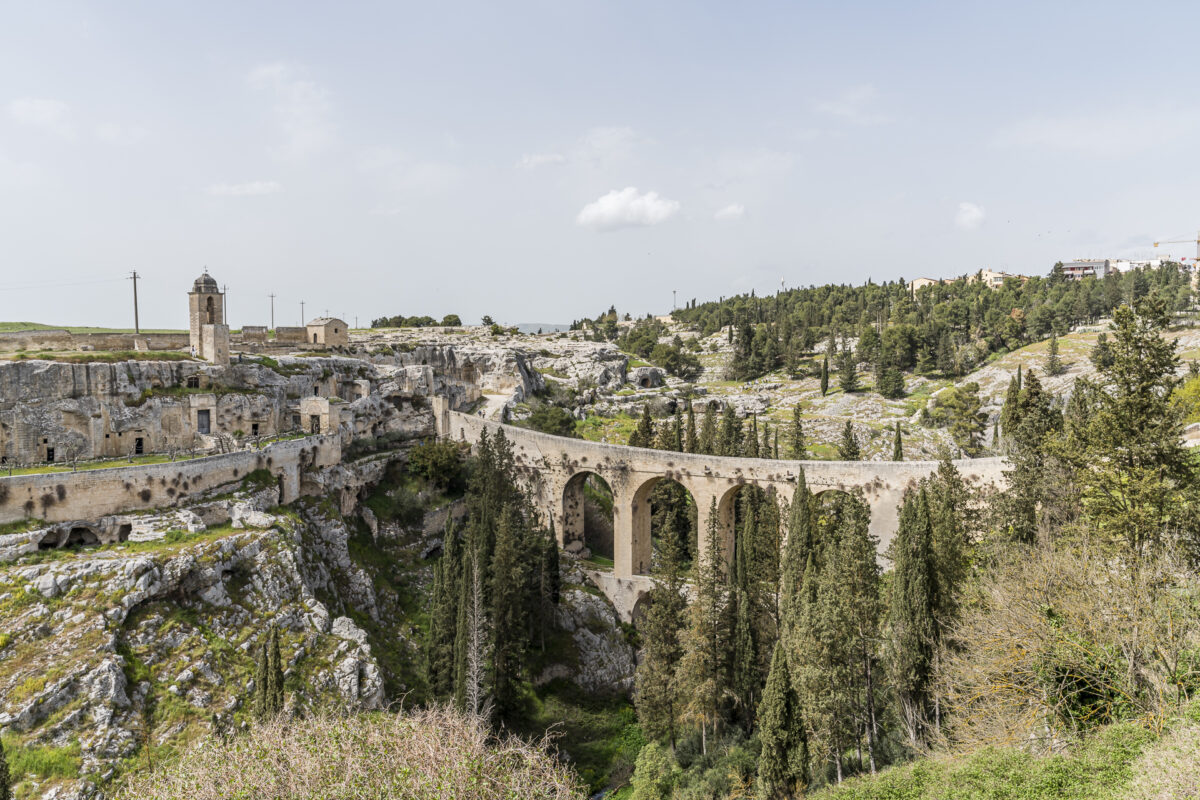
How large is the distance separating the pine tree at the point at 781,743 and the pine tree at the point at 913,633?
331cm

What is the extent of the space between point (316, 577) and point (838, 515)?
2552cm

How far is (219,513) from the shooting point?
96.7ft

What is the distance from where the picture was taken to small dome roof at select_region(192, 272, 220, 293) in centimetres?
3956

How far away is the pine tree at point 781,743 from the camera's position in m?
21.2

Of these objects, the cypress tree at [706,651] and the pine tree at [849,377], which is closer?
the cypress tree at [706,651]

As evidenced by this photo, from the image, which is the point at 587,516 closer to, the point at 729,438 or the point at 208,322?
the point at 729,438

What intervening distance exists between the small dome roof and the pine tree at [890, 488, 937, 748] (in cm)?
3823

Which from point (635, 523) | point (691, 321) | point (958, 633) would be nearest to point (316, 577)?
point (635, 523)

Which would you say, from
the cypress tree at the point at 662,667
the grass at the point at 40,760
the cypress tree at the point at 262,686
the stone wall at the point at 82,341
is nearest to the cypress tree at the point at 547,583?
the cypress tree at the point at 662,667

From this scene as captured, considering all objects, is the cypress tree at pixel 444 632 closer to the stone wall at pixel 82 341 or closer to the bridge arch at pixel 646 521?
the bridge arch at pixel 646 521

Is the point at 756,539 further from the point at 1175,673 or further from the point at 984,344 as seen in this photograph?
the point at 984,344

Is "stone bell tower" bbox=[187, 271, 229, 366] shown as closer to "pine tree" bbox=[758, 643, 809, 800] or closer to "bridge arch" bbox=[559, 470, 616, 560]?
"bridge arch" bbox=[559, 470, 616, 560]

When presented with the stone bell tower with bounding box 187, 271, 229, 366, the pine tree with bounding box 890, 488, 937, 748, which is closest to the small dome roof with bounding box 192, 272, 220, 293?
the stone bell tower with bounding box 187, 271, 229, 366

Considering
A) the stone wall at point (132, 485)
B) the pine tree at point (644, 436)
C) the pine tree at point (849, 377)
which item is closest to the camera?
the stone wall at point (132, 485)
